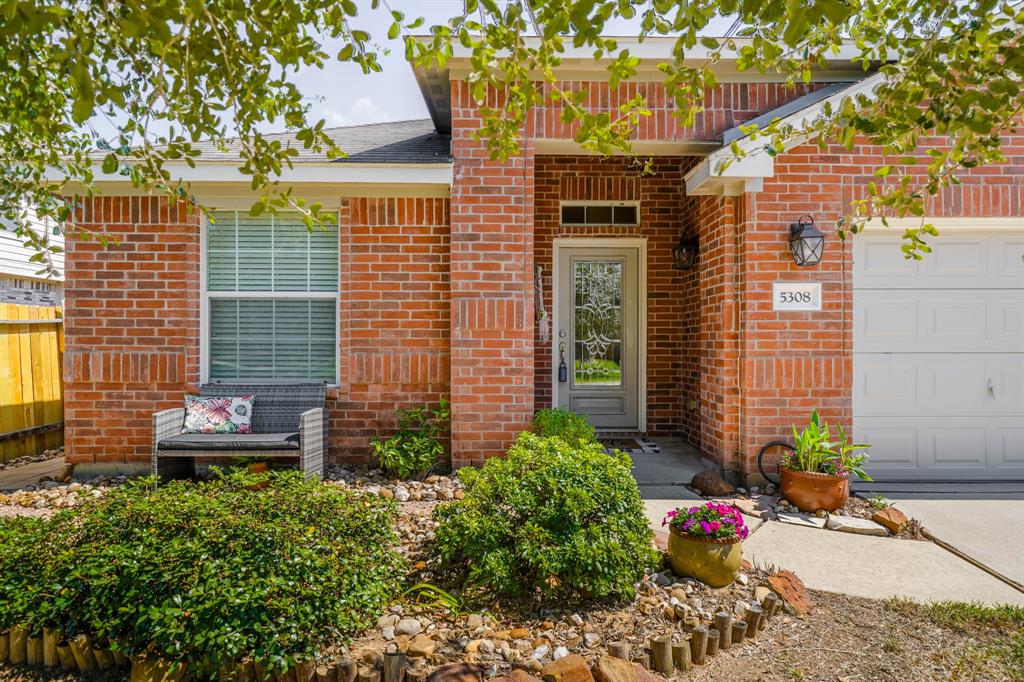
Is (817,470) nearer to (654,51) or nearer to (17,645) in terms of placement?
(654,51)

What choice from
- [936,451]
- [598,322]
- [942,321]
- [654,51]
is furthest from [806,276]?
[598,322]

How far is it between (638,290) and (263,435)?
4437 mm

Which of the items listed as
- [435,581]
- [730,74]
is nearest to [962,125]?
[435,581]

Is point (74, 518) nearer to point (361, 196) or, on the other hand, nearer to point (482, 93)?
point (482, 93)

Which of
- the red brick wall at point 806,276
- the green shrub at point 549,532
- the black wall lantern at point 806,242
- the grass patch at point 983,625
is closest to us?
the grass patch at point 983,625

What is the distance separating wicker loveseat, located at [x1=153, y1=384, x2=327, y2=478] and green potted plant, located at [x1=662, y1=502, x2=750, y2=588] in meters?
3.06

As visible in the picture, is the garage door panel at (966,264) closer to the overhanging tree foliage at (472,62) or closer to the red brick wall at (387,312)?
the overhanging tree foliage at (472,62)

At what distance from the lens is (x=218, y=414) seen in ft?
16.8

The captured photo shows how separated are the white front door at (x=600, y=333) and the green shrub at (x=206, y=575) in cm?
447

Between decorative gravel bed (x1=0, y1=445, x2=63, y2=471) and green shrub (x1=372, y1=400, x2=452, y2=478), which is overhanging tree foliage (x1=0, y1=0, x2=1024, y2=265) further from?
decorative gravel bed (x1=0, y1=445, x2=63, y2=471)

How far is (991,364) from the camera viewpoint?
539 centimetres

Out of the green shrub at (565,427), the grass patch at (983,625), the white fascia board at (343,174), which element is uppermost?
the white fascia board at (343,174)

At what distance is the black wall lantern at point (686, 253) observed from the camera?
6.49m

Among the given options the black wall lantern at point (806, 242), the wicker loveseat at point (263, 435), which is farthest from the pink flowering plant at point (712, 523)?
the wicker loveseat at point (263, 435)
